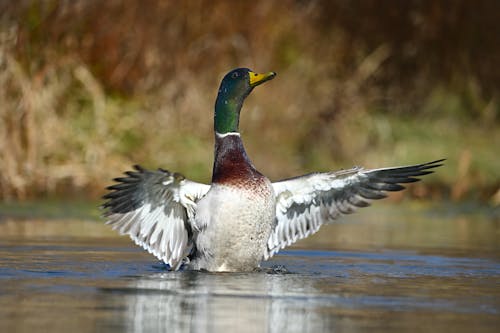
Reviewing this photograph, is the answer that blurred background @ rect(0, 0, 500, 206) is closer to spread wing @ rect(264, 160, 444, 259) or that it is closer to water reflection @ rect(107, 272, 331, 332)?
spread wing @ rect(264, 160, 444, 259)

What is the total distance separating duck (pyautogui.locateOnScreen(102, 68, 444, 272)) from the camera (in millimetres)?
8258

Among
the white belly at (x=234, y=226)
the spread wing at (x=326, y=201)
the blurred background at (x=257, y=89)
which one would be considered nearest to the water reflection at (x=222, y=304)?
the white belly at (x=234, y=226)

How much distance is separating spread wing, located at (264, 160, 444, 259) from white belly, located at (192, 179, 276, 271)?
0.61 metres

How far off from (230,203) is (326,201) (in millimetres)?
1178

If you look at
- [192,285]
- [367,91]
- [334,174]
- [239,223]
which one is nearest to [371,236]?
[334,174]

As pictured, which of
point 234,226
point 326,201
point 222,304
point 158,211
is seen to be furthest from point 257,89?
point 222,304

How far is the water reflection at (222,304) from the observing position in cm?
583

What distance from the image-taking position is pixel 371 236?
11312 mm

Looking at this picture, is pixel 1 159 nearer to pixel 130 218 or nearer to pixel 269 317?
pixel 130 218

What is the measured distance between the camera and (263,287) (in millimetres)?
7297

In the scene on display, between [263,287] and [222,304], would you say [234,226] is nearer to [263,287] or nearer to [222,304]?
[263,287]

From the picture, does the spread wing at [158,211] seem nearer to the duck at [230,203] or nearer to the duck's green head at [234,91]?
the duck at [230,203]

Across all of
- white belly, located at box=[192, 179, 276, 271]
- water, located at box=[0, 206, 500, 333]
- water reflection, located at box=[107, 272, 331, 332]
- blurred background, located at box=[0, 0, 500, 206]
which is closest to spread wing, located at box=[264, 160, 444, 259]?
water, located at box=[0, 206, 500, 333]

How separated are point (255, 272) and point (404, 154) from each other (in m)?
6.90
